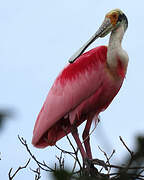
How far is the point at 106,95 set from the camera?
5977 millimetres

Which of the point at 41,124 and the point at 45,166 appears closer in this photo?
the point at 45,166

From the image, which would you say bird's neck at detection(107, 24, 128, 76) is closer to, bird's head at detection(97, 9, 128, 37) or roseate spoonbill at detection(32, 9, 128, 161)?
roseate spoonbill at detection(32, 9, 128, 161)

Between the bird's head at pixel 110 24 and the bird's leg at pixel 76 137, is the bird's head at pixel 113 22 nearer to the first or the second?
the bird's head at pixel 110 24

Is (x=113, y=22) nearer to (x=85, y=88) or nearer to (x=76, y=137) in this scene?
(x=85, y=88)

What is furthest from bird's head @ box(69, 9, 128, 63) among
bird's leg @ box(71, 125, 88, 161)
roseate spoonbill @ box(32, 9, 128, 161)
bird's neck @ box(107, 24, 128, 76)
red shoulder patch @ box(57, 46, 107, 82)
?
bird's leg @ box(71, 125, 88, 161)

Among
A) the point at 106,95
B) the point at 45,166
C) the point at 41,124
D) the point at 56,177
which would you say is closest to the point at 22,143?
the point at 45,166

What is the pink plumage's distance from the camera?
598 cm

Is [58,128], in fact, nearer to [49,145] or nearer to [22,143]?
[49,145]

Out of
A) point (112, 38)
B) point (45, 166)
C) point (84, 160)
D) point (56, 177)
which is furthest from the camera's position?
point (112, 38)

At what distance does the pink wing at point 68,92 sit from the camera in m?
6.06

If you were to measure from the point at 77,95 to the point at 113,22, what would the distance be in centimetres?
128

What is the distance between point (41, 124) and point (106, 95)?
104 cm

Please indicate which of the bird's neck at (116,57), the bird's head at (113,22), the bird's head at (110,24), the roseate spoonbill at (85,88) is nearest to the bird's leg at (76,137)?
the roseate spoonbill at (85,88)

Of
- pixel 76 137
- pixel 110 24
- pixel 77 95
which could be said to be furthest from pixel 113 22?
pixel 76 137
